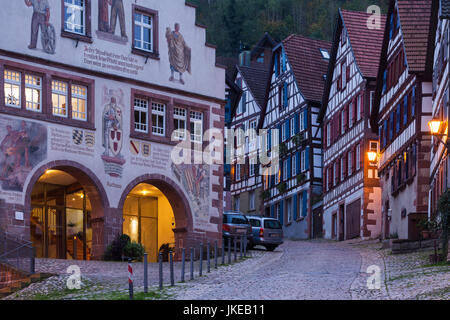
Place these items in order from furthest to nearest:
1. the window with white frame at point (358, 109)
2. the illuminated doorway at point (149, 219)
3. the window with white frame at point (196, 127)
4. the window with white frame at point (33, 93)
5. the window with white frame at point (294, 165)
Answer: the window with white frame at point (294, 165)
the window with white frame at point (358, 109)
the illuminated doorway at point (149, 219)
the window with white frame at point (196, 127)
the window with white frame at point (33, 93)

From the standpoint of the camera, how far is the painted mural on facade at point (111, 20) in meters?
37.8

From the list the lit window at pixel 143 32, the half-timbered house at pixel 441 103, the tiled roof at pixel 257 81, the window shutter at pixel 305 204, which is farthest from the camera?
the tiled roof at pixel 257 81

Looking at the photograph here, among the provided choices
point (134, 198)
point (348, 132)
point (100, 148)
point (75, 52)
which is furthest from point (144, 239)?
point (348, 132)

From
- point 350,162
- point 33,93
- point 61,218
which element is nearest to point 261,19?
point 350,162

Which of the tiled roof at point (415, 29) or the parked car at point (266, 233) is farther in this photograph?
the parked car at point (266, 233)

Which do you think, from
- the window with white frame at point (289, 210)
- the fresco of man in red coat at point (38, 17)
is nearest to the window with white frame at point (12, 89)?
the fresco of man in red coat at point (38, 17)

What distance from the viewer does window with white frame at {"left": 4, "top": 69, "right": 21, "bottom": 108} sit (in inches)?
1372

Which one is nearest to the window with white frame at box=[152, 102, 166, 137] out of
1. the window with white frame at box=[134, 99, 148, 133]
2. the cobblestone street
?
the window with white frame at box=[134, 99, 148, 133]

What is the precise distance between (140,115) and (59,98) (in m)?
3.55

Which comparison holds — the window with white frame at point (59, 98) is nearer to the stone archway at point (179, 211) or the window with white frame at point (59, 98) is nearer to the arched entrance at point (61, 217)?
the arched entrance at point (61, 217)

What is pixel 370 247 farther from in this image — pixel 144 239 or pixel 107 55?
pixel 107 55

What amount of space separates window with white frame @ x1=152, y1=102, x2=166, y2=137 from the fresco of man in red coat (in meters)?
5.49

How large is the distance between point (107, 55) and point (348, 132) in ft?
65.4

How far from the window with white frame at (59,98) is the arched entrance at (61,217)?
225cm
